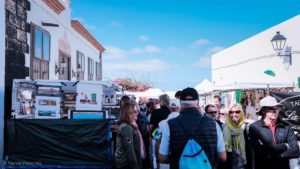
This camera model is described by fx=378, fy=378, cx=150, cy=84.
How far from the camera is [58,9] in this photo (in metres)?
12.2

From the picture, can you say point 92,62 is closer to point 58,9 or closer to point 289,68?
point 58,9

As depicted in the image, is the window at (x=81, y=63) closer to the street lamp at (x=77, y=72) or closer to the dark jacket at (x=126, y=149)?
the street lamp at (x=77, y=72)

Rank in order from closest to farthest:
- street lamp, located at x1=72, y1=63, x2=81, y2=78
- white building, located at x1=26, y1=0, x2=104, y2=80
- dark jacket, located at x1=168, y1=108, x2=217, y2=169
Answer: dark jacket, located at x1=168, y1=108, x2=217, y2=169, white building, located at x1=26, y1=0, x2=104, y2=80, street lamp, located at x1=72, y1=63, x2=81, y2=78

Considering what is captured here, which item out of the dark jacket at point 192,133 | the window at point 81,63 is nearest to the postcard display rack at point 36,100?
the dark jacket at point 192,133

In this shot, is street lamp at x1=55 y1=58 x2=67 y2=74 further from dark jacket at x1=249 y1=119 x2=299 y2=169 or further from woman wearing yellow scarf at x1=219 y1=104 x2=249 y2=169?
dark jacket at x1=249 y1=119 x2=299 y2=169

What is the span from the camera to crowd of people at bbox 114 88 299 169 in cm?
362

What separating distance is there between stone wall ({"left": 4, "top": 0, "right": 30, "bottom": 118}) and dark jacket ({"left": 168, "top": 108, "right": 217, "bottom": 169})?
5475 millimetres

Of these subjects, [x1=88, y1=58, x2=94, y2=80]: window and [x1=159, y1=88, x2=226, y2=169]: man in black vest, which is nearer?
[x1=159, y1=88, x2=226, y2=169]: man in black vest

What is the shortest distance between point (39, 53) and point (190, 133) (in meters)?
7.50

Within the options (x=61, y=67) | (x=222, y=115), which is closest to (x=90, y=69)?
(x=61, y=67)

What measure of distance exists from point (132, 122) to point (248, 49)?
1458cm

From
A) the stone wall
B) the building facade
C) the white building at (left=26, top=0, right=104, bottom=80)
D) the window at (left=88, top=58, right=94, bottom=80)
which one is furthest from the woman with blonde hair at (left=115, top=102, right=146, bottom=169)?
the window at (left=88, top=58, right=94, bottom=80)

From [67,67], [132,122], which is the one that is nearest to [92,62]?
[67,67]

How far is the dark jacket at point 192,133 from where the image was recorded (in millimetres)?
3582
